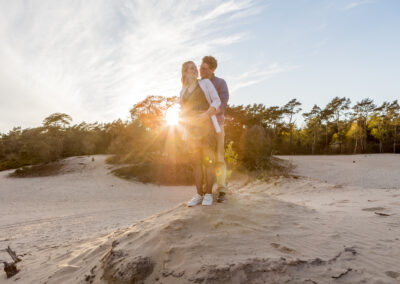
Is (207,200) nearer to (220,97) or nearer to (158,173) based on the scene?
(220,97)

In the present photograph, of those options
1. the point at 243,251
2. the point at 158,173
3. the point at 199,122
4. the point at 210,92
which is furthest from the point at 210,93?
the point at 158,173

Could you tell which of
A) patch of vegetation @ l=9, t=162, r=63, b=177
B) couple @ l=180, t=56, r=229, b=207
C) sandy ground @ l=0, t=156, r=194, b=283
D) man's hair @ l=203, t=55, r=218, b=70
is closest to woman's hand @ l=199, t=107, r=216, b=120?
couple @ l=180, t=56, r=229, b=207

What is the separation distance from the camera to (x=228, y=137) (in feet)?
65.3

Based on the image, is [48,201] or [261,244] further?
[48,201]

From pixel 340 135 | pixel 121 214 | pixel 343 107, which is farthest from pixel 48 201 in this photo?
pixel 343 107

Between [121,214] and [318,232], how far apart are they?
22.9 ft

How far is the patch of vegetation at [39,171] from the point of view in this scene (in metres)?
18.5

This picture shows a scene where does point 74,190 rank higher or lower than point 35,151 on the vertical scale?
lower

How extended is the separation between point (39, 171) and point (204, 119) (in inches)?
825

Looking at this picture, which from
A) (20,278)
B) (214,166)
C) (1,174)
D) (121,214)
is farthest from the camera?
(1,174)

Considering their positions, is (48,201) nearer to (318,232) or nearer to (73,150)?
(318,232)

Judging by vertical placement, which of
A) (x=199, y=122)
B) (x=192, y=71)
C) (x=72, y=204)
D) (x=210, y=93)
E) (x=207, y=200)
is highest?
(x=192, y=71)

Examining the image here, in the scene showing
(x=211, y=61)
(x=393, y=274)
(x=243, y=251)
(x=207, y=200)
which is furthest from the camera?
(x=211, y=61)

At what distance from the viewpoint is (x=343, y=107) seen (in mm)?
40625
